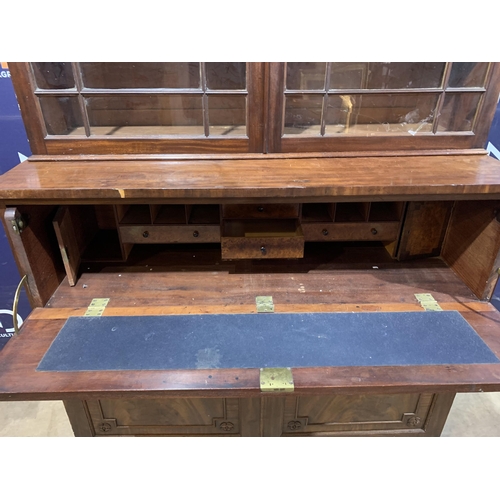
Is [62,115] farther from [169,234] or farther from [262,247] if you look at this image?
[262,247]

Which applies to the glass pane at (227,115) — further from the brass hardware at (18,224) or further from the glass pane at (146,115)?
the brass hardware at (18,224)

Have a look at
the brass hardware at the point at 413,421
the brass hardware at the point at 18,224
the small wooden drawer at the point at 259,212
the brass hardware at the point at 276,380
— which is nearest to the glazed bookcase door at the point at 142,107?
the small wooden drawer at the point at 259,212

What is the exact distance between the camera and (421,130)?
4.69ft

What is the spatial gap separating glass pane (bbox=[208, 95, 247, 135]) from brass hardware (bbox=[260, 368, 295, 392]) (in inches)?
33.2

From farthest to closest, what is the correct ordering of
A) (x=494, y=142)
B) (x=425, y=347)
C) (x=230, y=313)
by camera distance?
(x=494, y=142) < (x=230, y=313) < (x=425, y=347)

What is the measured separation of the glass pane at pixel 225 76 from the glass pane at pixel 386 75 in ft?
1.07

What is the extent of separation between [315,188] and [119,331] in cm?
76

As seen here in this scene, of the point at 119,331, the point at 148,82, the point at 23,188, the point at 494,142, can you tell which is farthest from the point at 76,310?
the point at 494,142

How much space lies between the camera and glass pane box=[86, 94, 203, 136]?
1396 millimetres

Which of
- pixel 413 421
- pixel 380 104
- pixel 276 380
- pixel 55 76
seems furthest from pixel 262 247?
pixel 55 76

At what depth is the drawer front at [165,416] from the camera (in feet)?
4.25

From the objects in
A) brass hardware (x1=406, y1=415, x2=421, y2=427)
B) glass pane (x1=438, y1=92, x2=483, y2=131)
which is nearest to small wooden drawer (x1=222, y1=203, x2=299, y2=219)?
glass pane (x1=438, y1=92, x2=483, y2=131)

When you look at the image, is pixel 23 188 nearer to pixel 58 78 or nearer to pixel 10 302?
pixel 58 78

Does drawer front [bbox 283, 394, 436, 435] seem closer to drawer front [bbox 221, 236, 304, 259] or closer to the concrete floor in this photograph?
drawer front [bbox 221, 236, 304, 259]
